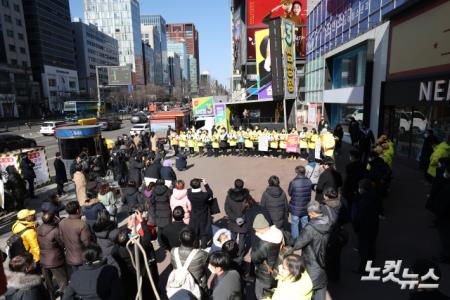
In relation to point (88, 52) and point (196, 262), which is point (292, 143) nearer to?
point (196, 262)

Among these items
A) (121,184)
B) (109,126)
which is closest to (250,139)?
(121,184)

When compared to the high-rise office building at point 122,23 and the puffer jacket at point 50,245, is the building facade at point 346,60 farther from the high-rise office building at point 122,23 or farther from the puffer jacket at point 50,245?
the high-rise office building at point 122,23

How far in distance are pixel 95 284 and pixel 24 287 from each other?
850mm

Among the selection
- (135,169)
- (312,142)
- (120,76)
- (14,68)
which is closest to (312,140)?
(312,142)

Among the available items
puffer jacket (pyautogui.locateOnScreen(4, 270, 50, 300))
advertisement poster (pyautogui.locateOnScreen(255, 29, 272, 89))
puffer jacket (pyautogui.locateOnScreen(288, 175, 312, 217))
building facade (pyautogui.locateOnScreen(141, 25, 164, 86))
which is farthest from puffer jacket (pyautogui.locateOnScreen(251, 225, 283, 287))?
building facade (pyautogui.locateOnScreen(141, 25, 164, 86))

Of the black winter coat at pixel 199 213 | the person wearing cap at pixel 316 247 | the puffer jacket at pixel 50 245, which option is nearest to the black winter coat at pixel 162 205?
the black winter coat at pixel 199 213

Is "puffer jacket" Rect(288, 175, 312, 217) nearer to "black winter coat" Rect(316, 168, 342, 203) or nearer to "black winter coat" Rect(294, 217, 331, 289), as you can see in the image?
"black winter coat" Rect(316, 168, 342, 203)

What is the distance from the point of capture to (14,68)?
66.1 m

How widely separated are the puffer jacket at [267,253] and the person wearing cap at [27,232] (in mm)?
3871

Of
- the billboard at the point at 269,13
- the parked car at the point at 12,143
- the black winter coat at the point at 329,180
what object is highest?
the billboard at the point at 269,13

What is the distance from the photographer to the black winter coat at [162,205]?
6.82 meters

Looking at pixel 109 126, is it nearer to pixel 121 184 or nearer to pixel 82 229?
pixel 121 184

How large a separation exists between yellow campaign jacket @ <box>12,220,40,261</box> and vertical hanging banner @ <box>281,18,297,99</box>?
52.2ft

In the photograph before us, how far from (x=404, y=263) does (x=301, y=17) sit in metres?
44.9
